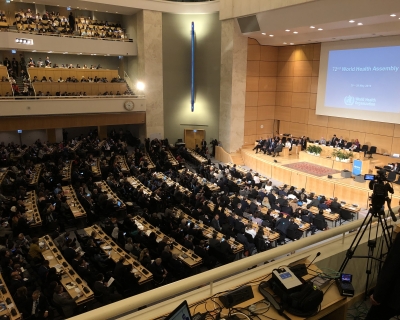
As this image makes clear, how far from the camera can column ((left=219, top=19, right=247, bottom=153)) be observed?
64.1 ft

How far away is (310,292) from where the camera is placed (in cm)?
267

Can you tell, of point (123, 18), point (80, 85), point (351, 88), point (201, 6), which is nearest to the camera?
point (351, 88)

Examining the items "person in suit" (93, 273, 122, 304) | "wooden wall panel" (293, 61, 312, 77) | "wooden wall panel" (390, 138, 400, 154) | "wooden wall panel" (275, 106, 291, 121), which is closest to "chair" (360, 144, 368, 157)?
"wooden wall panel" (390, 138, 400, 154)

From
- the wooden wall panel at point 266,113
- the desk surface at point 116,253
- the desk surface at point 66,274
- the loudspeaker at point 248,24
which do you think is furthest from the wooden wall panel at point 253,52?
the desk surface at point 66,274

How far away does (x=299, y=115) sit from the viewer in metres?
21.2

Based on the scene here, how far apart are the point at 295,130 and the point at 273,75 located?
3797 millimetres

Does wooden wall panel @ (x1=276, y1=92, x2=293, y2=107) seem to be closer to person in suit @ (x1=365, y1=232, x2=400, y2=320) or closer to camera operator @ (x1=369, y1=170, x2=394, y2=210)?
camera operator @ (x1=369, y1=170, x2=394, y2=210)

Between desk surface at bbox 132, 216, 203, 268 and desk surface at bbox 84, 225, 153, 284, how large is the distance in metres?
0.98

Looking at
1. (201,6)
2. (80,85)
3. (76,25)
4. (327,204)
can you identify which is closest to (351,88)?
(327,204)

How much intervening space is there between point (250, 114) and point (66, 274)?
52.9 feet

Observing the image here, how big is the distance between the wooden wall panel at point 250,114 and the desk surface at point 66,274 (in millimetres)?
14741

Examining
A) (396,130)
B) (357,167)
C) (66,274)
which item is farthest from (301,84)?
(66,274)

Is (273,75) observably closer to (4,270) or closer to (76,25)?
→ (76,25)

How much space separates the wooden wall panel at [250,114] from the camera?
2117 centimetres
